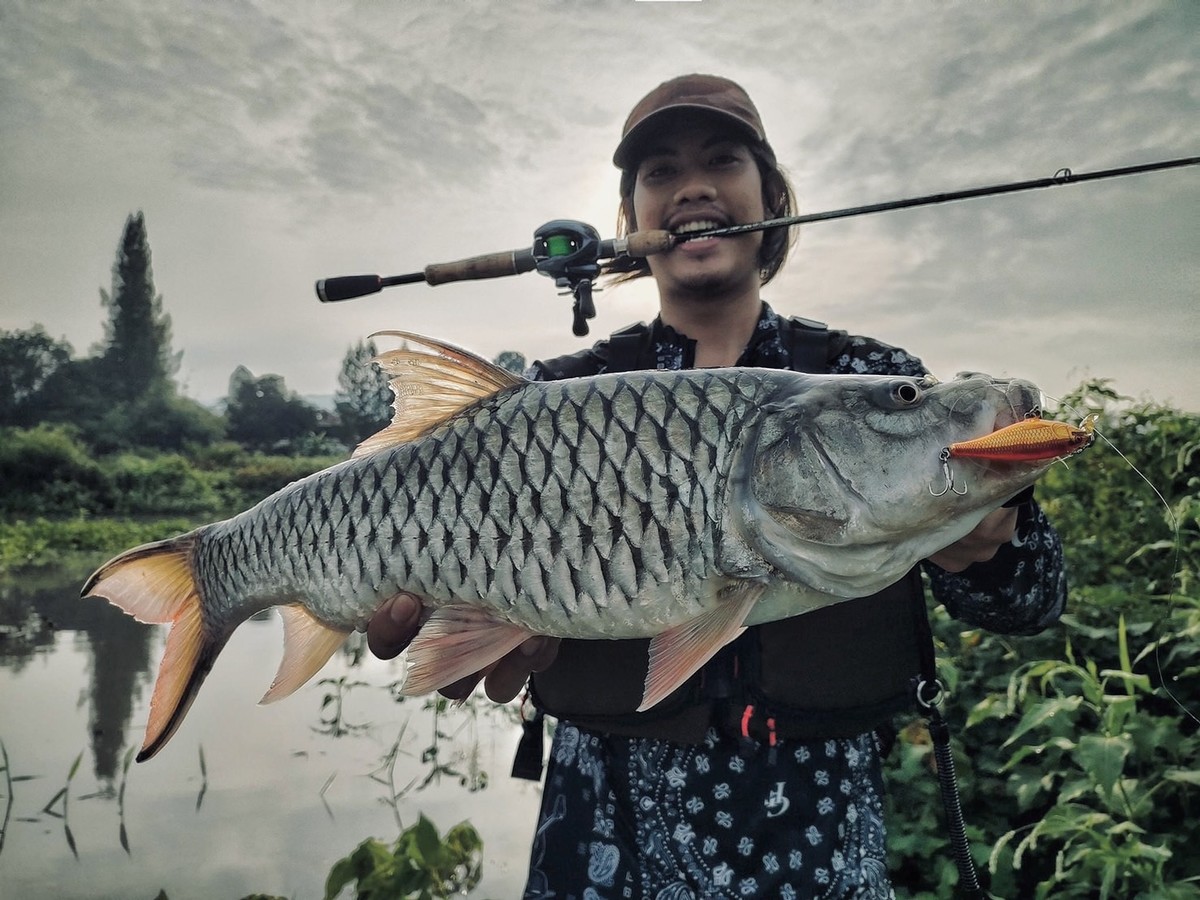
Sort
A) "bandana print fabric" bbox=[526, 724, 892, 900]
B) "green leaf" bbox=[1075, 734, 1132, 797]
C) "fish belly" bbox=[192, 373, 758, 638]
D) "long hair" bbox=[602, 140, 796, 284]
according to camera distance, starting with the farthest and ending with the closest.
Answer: "long hair" bbox=[602, 140, 796, 284], "green leaf" bbox=[1075, 734, 1132, 797], "bandana print fabric" bbox=[526, 724, 892, 900], "fish belly" bbox=[192, 373, 758, 638]

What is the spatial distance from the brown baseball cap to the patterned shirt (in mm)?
914

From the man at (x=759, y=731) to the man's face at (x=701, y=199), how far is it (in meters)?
0.24

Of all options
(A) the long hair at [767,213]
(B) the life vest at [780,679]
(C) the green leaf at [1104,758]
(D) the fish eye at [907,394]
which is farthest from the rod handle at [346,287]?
(C) the green leaf at [1104,758]

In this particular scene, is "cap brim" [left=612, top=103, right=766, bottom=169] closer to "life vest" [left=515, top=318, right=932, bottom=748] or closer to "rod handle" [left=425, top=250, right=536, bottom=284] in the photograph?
"rod handle" [left=425, top=250, right=536, bottom=284]

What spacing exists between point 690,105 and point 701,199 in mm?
175

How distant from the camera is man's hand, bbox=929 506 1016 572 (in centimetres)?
113

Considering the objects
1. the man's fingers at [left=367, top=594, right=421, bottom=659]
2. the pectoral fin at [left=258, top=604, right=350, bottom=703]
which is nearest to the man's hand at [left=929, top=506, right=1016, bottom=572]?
the man's fingers at [left=367, top=594, right=421, bottom=659]

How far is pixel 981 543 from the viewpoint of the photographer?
1.17 metres

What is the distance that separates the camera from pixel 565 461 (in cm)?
111

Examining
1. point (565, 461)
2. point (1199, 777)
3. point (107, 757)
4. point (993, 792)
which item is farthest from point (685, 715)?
point (107, 757)

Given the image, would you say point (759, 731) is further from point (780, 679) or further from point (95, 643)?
point (95, 643)

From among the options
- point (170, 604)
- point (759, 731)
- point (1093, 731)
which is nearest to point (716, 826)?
point (759, 731)

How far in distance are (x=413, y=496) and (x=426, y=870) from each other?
129cm

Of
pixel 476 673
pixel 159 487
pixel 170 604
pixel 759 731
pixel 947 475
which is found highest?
pixel 159 487
